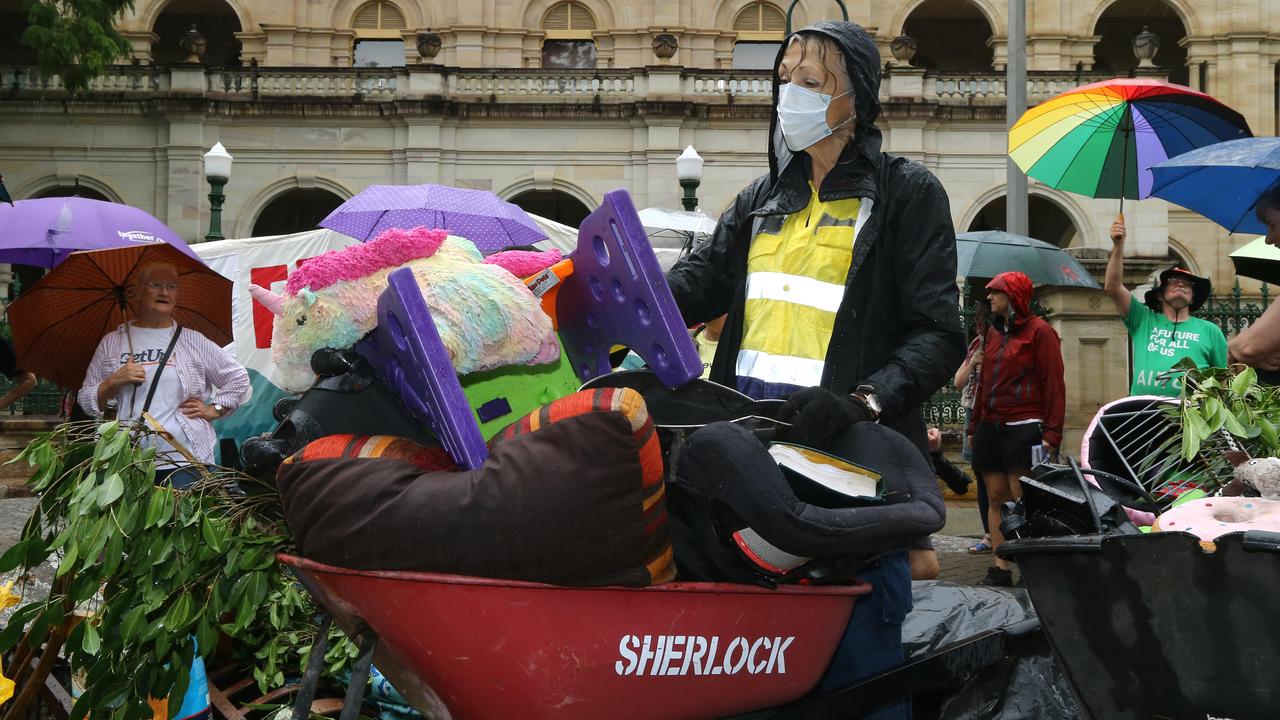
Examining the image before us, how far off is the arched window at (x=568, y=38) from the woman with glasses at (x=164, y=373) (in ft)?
95.7

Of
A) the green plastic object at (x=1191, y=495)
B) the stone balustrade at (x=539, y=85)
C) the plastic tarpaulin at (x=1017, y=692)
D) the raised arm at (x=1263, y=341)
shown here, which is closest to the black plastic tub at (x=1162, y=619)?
the green plastic object at (x=1191, y=495)

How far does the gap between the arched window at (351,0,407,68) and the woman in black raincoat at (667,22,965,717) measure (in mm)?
32880

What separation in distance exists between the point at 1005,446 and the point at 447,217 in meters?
4.80

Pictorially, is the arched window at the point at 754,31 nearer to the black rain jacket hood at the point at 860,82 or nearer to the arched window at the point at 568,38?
the arched window at the point at 568,38

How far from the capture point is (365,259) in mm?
2695

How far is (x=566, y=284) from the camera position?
9.21ft

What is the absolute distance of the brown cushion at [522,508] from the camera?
2152 mm

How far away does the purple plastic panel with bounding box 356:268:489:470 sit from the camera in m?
2.26

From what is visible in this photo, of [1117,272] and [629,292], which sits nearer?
[629,292]

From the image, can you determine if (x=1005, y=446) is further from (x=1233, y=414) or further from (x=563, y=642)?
(x=563, y=642)

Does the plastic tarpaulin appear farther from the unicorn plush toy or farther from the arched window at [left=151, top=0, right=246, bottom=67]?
the arched window at [left=151, top=0, right=246, bottom=67]

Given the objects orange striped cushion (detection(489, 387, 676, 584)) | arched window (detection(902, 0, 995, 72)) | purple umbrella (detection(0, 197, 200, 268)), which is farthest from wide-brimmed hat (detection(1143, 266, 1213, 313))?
arched window (detection(902, 0, 995, 72))

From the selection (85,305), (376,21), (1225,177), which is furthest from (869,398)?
(376,21)

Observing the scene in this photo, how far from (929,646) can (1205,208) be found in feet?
8.28
